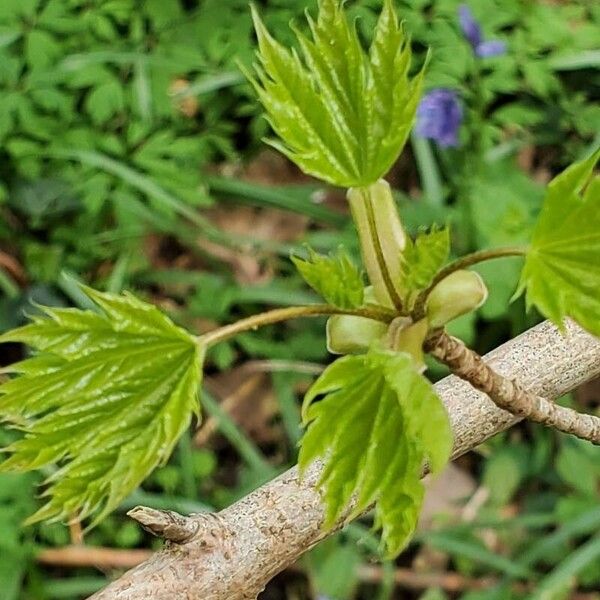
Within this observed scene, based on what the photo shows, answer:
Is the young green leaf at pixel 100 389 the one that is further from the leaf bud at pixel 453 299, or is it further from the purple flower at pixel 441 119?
the purple flower at pixel 441 119

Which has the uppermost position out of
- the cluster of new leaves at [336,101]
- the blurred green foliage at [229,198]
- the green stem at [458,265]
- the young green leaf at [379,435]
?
the cluster of new leaves at [336,101]

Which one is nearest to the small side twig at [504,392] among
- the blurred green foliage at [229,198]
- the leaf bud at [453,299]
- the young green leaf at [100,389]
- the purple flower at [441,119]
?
the leaf bud at [453,299]

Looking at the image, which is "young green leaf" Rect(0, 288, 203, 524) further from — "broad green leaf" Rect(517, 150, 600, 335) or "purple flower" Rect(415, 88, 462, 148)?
"purple flower" Rect(415, 88, 462, 148)

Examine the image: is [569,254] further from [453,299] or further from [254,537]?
[254,537]

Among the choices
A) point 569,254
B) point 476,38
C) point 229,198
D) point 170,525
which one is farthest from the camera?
point 229,198

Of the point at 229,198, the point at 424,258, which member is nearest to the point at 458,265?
the point at 424,258

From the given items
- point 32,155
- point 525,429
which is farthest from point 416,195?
point 32,155

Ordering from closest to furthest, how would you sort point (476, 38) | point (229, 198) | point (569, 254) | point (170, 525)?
1. point (569, 254)
2. point (170, 525)
3. point (476, 38)
4. point (229, 198)
